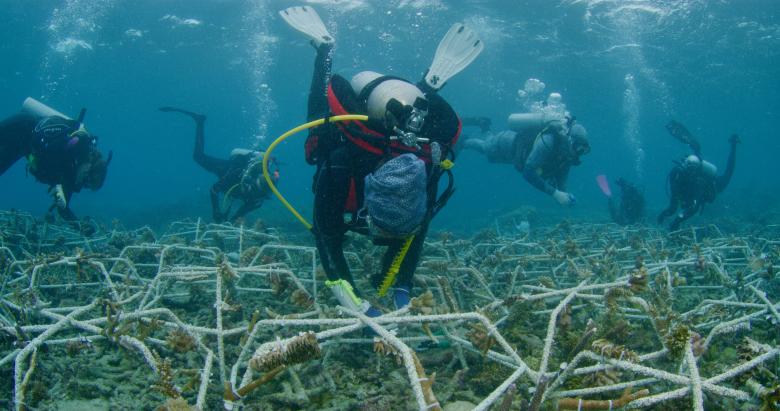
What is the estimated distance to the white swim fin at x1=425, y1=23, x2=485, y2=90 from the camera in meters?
4.24

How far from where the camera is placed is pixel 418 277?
12.7 feet

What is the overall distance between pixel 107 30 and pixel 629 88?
43430 millimetres

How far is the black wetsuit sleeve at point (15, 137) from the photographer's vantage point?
24.5 feet

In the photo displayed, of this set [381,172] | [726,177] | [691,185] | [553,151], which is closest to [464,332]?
[381,172]

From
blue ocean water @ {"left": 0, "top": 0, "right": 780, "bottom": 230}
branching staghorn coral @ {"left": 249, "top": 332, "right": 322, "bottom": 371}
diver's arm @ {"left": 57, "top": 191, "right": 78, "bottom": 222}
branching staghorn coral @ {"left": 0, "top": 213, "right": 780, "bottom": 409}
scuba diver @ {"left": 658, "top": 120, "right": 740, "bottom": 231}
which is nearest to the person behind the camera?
branching staghorn coral @ {"left": 249, "top": 332, "right": 322, "bottom": 371}

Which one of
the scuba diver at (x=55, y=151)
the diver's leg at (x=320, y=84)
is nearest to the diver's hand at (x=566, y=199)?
the diver's leg at (x=320, y=84)

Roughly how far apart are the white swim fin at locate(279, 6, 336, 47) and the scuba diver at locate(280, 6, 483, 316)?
1.02 meters

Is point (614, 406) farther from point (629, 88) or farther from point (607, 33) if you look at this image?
point (629, 88)

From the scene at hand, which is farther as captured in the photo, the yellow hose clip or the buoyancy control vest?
the yellow hose clip

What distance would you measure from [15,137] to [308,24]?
6908 mm

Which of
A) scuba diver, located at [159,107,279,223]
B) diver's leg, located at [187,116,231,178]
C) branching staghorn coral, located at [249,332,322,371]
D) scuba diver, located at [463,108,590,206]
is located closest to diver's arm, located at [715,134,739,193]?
scuba diver, located at [463,108,590,206]

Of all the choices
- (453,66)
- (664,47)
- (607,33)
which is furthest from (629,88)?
(453,66)

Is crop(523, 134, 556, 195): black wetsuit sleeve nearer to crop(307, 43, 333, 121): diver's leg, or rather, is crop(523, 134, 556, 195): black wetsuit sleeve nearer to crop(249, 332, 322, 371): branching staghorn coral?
crop(307, 43, 333, 121): diver's leg

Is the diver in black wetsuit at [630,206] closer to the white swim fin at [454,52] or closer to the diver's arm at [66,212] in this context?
the white swim fin at [454,52]
